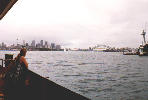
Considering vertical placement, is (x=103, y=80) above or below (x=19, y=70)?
below

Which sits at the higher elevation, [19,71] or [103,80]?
[19,71]

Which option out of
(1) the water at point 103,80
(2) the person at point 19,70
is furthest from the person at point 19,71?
(1) the water at point 103,80

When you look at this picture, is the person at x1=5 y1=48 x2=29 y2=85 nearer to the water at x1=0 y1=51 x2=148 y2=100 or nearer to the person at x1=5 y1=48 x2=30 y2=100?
the person at x1=5 y1=48 x2=30 y2=100

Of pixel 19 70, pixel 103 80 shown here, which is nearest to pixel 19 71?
pixel 19 70

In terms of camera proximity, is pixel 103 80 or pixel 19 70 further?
pixel 103 80

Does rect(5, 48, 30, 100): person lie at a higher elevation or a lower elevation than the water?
higher

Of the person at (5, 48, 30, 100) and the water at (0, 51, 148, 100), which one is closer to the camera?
the person at (5, 48, 30, 100)

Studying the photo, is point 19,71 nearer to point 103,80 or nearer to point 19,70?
point 19,70

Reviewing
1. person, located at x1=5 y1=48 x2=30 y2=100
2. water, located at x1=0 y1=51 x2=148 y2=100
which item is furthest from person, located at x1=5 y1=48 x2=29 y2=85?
water, located at x1=0 y1=51 x2=148 y2=100

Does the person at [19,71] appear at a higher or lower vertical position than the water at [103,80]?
higher

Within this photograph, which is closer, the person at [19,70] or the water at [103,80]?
the person at [19,70]

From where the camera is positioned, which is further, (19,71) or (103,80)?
(103,80)

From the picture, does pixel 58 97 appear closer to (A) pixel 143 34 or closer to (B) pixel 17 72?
(B) pixel 17 72

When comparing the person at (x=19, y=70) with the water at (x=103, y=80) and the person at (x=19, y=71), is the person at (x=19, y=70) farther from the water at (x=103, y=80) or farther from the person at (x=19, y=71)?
the water at (x=103, y=80)
